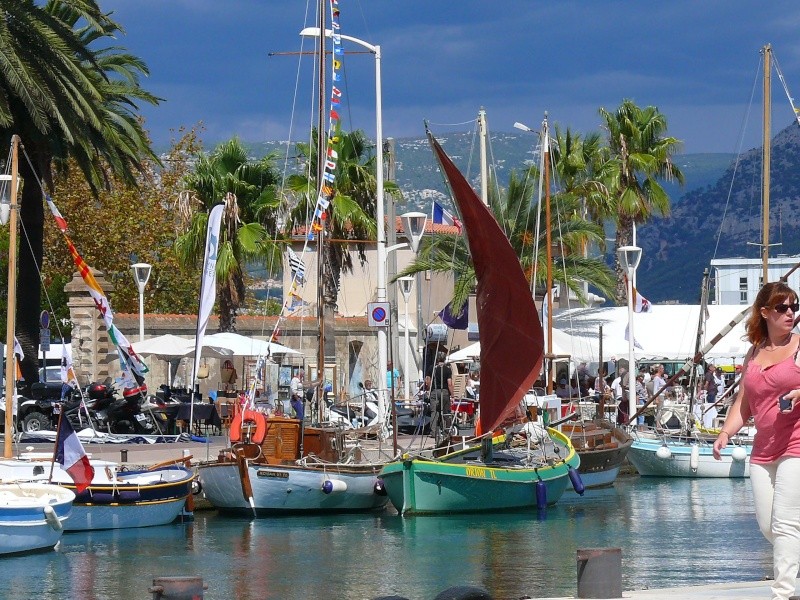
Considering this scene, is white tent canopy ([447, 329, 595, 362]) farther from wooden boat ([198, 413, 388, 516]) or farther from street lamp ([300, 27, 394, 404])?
wooden boat ([198, 413, 388, 516])

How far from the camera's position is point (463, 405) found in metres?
32.3

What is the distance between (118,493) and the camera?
2011cm

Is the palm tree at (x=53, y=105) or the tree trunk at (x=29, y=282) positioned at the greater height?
the palm tree at (x=53, y=105)

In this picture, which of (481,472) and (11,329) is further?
(481,472)

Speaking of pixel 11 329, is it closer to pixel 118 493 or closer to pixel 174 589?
pixel 118 493

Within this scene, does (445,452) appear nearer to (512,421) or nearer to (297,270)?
(512,421)

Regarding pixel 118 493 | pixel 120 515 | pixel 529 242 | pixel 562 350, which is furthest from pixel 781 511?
pixel 529 242

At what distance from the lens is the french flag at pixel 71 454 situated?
1870 centimetres

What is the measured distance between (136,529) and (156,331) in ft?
66.2

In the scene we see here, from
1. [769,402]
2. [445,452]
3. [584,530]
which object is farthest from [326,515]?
[769,402]

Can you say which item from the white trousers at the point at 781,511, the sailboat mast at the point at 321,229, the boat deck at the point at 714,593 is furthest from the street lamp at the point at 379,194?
the white trousers at the point at 781,511

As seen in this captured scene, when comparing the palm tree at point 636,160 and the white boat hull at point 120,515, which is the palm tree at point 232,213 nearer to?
the palm tree at point 636,160

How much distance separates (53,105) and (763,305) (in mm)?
21606

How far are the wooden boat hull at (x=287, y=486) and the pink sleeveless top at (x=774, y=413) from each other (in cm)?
1507
